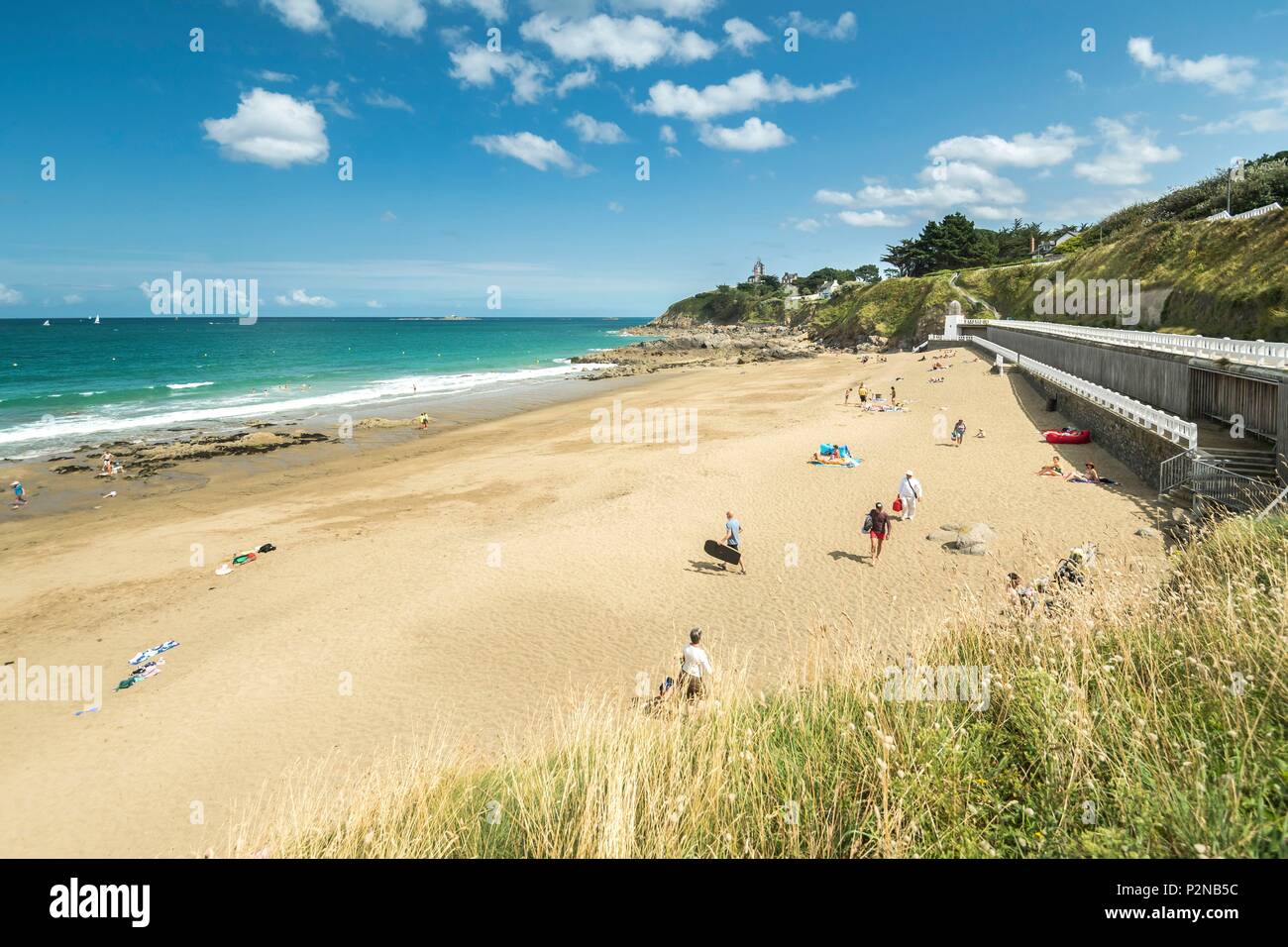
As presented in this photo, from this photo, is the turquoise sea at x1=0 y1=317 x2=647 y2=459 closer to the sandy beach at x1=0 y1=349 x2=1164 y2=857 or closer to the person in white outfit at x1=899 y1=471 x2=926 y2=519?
the sandy beach at x1=0 y1=349 x2=1164 y2=857

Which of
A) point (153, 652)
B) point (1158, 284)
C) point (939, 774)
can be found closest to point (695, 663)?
point (939, 774)

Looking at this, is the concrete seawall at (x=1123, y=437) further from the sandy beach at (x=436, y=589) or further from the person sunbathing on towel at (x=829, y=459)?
the person sunbathing on towel at (x=829, y=459)

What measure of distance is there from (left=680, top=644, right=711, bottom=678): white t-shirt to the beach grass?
245 cm

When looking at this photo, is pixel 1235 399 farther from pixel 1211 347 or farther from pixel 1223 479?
pixel 1223 479

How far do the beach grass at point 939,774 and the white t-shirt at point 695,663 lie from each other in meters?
2.45

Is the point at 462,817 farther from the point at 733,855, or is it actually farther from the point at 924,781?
the point at 924,781

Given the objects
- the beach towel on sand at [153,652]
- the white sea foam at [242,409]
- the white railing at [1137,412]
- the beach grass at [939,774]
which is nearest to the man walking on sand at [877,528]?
the white railing at [1137,412]

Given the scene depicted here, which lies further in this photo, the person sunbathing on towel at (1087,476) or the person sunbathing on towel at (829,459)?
the person sunbathing on towel at (829,459)

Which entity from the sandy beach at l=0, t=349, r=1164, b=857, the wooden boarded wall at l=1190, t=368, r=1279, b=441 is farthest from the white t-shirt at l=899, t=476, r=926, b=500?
the wooden boarded wall at l=1190, t=368, r=1279, b=441

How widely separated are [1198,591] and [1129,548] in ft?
26.9

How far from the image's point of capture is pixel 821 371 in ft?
189

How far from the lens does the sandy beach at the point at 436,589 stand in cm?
864
